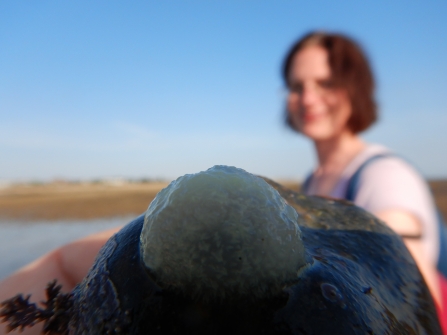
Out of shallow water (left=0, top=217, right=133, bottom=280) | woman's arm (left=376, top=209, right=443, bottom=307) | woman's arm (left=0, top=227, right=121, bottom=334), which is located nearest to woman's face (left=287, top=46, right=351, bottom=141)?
woman's arm (left=376, top=209, right=443, bottom=307)

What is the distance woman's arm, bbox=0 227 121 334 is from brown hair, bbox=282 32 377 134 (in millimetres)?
3751

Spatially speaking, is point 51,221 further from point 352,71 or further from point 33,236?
point 352,71

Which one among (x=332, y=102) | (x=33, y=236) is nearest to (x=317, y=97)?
(x=332, y=102)

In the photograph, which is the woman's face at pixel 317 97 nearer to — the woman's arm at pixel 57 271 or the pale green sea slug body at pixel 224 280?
the woman's arm at pixel 57 271

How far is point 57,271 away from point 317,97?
12.4 ft

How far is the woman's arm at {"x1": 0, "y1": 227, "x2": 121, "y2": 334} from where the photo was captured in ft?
5.29

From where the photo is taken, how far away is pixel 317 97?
14.4ft

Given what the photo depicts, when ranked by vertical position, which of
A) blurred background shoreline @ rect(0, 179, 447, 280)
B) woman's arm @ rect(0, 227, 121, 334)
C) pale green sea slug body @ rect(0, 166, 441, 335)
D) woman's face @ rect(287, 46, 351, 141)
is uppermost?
woman's face @ rect(287, 46, 351, 141)

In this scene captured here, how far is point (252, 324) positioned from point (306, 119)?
417 centimetres

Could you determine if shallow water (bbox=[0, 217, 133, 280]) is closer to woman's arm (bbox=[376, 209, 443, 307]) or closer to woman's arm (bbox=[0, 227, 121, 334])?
woman's arm (bbox=[0, 227, 121, 334])

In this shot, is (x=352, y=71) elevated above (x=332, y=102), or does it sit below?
above

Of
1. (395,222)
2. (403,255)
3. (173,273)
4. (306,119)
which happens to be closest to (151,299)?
(173,273)

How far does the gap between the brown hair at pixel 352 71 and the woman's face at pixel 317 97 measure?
8 cm

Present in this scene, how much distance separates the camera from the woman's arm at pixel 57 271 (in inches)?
63.5
